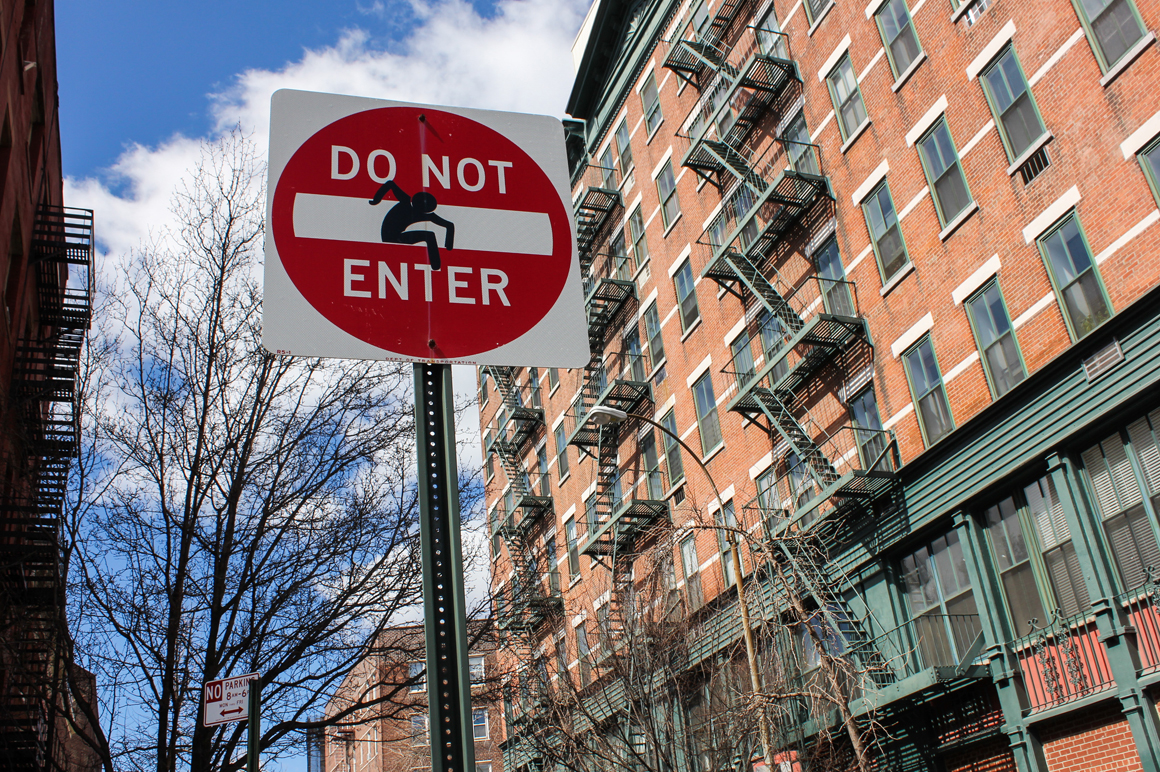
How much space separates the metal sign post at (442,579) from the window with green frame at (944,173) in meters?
19.5

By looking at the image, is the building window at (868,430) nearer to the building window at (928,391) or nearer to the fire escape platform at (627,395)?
the building window at (928,391)

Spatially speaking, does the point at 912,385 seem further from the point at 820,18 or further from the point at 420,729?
the point at 420,729

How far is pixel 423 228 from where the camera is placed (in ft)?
11.2

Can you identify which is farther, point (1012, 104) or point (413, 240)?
point (1012, 104)

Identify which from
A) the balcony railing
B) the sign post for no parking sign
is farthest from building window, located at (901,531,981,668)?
the sign post for no parking sign

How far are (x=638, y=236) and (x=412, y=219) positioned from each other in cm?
3264

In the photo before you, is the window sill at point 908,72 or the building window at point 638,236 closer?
the window sill at point 908,72

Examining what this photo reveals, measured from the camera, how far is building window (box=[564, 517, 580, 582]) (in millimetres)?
37375

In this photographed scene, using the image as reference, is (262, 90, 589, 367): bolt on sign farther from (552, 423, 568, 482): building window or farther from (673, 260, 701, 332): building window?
(552, 423, 568, 482): building window

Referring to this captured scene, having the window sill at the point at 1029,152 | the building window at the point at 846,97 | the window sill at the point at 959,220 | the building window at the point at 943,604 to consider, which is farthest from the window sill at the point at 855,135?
the building window at the point at 943,604

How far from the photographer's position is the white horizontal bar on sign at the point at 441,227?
336cm

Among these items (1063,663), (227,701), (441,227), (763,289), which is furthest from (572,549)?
(441,227)

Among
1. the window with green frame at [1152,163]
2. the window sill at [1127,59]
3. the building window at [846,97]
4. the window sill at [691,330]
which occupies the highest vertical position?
the building window at [846,97]

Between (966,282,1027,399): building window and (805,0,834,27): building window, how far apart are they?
33.4 ft
